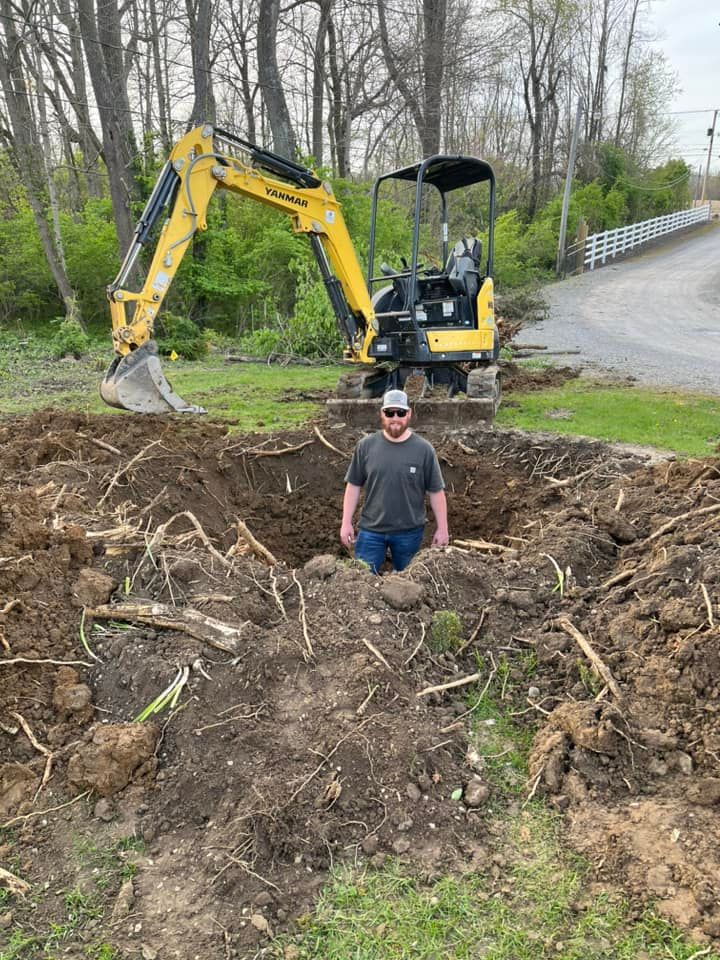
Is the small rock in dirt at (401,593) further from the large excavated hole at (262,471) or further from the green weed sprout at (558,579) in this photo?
the large excavated hole at (262,471)

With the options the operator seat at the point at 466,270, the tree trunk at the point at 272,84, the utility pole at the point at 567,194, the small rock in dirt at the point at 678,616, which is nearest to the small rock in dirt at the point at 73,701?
the small rock in dirt at the point at 678,616

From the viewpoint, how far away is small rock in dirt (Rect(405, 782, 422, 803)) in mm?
2975

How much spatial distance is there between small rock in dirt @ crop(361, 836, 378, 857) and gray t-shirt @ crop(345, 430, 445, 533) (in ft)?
9.71

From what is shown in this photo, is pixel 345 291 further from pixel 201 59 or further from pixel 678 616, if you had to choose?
pixel 201 59

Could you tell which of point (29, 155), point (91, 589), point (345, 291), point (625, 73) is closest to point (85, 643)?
point (91, 589)

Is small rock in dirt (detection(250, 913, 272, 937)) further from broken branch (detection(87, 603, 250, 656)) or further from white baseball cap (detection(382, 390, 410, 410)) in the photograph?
white baseball cap (detection(382, 390, 410, 410))

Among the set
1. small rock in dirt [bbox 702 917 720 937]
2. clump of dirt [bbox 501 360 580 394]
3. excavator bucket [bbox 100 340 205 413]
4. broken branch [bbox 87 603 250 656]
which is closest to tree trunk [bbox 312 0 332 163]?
clump of dirt [bbox 501 360 580 394]

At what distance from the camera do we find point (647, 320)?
18344 millimetres

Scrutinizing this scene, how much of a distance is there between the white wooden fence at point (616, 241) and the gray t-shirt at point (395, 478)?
82.3 feet

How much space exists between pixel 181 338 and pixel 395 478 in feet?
39.1

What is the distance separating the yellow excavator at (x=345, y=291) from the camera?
8211mm

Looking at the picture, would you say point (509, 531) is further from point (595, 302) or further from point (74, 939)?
point (595, 302)

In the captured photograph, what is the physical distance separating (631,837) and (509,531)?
14.2 feet

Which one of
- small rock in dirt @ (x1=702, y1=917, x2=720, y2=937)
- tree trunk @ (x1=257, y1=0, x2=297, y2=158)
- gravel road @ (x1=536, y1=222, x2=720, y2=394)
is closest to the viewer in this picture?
small rock in dirt @ (x1=702, y1=917, x2=720, y2=937)
